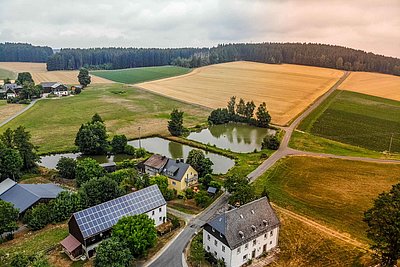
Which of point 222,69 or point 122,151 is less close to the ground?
point 222,69

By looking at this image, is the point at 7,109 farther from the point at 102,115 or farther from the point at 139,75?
the point at 139,75

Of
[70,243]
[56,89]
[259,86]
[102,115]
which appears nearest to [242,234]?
[70,243]

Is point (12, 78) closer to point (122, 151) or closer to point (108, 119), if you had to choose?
point (108, 119)

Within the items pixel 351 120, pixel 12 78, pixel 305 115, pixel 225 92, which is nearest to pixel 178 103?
pixel 225 92

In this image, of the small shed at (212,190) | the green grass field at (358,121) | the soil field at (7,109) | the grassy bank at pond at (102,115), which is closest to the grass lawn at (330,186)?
the small shed at (212,190)

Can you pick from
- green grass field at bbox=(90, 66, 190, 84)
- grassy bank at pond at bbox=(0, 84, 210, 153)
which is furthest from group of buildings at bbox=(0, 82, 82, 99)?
green grass field at bbox=(90, 66, 190, 84)
